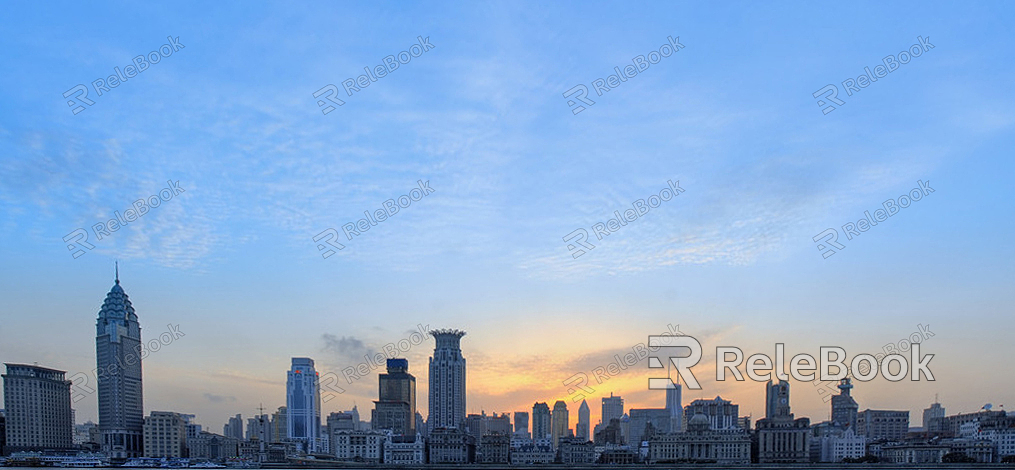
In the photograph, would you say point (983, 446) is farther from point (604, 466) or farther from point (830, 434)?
point (604, 466)

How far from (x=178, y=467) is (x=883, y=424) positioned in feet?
349

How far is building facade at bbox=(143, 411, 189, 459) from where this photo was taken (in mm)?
108938

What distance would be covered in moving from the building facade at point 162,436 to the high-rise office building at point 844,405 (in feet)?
341

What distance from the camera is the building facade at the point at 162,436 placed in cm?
10894

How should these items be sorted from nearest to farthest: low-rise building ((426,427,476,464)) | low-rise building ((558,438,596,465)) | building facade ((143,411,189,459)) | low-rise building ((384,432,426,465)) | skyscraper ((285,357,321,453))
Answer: low-rise building ((384,432,426,465)) → low-rise building ((426,427,476,464)) → low-rise building ((558,438,596,465)) → building facade ((143,411,189,459)) → skyscraper ((285,357,321,453))

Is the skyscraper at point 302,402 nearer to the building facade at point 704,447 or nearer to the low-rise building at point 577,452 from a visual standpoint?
the low-rise building at point 577,452

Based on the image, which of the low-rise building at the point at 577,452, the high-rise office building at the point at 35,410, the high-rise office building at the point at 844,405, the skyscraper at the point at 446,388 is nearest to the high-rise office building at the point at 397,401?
the skyscraper at the point at 446,388

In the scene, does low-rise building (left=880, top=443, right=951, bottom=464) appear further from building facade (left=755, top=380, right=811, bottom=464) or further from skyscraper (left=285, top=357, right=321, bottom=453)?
skyscraper (left=285, top=357, right=321, bottom=453)

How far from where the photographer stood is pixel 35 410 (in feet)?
365

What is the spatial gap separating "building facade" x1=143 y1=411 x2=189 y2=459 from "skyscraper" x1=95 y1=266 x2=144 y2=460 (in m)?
8.35

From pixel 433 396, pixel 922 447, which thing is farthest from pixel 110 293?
pixel 922 447

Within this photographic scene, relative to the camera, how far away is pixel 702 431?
92.1 m

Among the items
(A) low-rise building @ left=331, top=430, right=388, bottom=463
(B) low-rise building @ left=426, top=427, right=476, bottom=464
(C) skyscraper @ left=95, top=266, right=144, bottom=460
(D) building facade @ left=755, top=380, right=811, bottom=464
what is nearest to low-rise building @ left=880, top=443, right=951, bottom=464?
(D) building facade @ left=755, top=380, right=811, bottom=464

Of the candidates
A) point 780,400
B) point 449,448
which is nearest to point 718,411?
point 780,400
